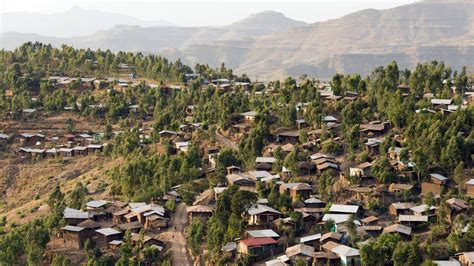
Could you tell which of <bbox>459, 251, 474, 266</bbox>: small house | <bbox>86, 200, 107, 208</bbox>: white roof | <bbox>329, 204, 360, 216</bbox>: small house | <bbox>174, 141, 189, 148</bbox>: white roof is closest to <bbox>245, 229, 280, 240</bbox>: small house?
<bbox>329, 204, 360, 216</bbox>: small house

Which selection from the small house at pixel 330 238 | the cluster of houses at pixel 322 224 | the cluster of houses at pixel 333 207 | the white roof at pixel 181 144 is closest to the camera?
the cluster of houses at pixel 322 224

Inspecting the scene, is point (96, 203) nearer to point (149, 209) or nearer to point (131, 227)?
point (149, 209)

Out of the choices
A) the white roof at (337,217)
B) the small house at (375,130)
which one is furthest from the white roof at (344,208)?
the small house at (375,130)

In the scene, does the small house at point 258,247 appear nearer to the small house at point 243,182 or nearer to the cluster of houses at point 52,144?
the small house at point 243,182

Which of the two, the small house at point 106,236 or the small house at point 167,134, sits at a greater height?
the small house at point 167,134

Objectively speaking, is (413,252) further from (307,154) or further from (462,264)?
(307,154)

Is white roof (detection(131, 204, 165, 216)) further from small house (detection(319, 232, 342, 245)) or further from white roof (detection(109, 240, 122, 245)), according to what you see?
small house (detection(319, 232, 342, 245))
